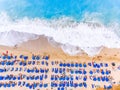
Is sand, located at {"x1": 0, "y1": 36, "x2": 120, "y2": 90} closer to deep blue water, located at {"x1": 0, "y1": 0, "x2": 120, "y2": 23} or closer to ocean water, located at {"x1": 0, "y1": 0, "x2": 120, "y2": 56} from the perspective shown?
ocean water, located at {"x1": 0, "y1": 0, "x2": 120, "y2": 56}

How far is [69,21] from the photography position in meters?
5.50

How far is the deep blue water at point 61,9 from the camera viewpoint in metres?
5.50

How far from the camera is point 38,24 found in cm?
537

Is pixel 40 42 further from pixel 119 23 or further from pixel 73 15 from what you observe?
pixel 119 23

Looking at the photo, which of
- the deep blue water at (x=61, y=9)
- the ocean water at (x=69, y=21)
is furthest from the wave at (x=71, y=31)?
the deep blue water at (x=61, y=9)

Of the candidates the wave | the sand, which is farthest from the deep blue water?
the sand

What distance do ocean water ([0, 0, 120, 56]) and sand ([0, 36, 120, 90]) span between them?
10cm

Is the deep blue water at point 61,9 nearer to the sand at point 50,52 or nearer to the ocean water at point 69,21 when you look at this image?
the ocean water at point 69,21

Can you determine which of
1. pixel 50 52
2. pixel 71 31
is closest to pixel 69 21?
pixel 71 31

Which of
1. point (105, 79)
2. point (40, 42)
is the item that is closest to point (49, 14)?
point (40, 42)

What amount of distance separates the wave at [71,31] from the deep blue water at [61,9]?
0.11m

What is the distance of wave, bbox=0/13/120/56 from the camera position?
5219 mm

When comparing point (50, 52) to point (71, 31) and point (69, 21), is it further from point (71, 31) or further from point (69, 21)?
point (69, 21)

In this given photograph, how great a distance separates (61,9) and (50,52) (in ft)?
3.14
